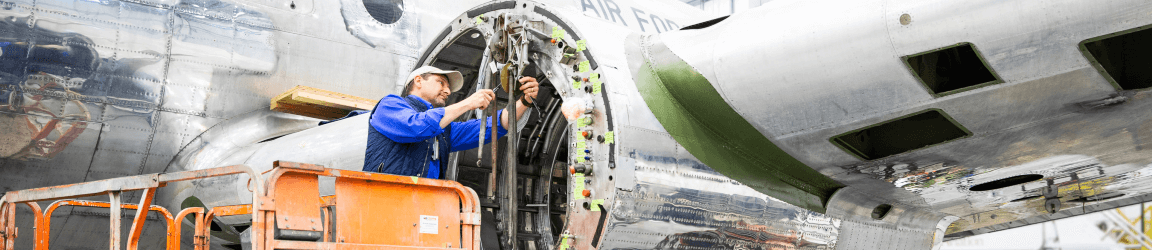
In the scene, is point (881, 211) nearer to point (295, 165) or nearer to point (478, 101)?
point (478, 101)

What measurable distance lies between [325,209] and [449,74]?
76.5 inches

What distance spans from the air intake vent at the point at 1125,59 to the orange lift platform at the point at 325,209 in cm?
352

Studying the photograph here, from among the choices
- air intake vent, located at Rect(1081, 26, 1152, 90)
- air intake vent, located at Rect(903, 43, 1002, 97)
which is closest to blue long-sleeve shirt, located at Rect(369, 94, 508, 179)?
air intake vent, located at Rect(903, 43, 1002, 97)

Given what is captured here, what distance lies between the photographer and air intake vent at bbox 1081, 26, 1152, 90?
14.6 ft

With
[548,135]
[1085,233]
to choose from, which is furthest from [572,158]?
[1085,233]

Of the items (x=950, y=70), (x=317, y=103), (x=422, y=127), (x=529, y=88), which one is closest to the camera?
(x=950, y=70)

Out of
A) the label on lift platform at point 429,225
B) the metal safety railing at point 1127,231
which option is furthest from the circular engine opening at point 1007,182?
the metal safety railing at point 1127,231

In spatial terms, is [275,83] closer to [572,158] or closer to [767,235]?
[572,158]

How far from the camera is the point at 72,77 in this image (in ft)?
24.8

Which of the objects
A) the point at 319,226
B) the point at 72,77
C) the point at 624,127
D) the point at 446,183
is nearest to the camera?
the point at 319,226

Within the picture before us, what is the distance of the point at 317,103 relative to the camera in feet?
27.6

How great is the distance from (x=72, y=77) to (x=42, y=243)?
219 centimetres

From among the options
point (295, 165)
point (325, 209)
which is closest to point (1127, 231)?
point (325, 209)

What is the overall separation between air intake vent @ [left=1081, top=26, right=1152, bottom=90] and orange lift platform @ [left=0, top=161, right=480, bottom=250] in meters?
3.52
